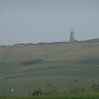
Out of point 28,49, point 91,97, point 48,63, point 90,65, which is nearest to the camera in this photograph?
point 91,97

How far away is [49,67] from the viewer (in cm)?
6294

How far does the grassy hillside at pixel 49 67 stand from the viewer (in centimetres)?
4807

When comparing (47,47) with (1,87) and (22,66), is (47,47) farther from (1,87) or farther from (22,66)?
(1,87)

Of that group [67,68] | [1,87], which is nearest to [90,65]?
[67,68]

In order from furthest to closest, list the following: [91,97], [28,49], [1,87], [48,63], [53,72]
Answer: [28,49] → [48,63] → [53,72] → [1,87] → [91,97]

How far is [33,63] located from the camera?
6762 centimetres

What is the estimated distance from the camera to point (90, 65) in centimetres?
6194

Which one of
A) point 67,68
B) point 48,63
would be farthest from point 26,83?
point 48,63

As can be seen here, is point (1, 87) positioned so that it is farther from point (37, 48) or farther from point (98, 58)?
point (37, 48)

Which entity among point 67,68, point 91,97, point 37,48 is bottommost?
point 91,97

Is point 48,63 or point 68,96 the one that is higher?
point 48,63

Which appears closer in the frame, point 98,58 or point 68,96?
point 68,96

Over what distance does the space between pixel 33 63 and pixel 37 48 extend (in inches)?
634

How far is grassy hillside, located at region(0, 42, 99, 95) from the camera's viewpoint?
48.1 metres
